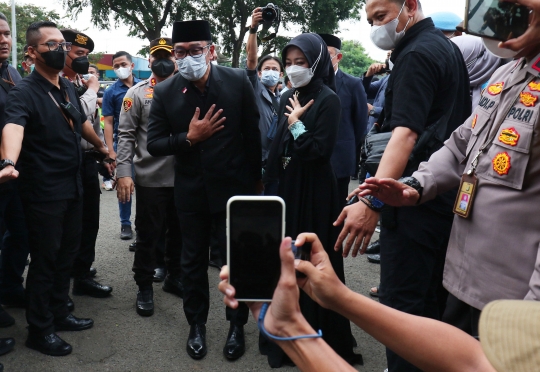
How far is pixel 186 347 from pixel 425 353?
8.24 ft

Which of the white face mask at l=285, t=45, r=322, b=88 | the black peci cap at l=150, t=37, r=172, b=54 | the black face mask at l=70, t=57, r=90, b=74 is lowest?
the black face mask at l=70, t=57, r=90, b=74

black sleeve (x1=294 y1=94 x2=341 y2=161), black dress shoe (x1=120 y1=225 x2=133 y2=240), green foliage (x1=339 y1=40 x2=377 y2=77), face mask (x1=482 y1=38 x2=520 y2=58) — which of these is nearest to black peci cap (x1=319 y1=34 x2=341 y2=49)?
black sleeve (x1=294 y1=94 x2=341 y2=161)

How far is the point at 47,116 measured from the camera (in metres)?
3.31

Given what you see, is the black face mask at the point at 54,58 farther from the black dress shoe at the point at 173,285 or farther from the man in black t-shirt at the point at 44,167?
the black dress shoe at the point at 173,285

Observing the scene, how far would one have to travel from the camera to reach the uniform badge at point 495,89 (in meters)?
1.82

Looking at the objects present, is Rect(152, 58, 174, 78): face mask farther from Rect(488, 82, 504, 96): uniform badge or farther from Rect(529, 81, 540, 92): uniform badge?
Rect(529, 81, 540, 92): uniform badge

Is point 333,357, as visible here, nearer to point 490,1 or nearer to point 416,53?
point 490,1

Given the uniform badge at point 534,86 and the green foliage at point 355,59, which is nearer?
the uniform badge at point 534,86

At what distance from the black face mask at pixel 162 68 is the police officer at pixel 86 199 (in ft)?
2.09

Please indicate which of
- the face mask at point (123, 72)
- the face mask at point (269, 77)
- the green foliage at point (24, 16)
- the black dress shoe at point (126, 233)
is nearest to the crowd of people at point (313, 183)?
the face mask at point (123, 72)

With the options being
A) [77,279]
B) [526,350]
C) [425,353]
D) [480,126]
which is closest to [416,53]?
[480,126]

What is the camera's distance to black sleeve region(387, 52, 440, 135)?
2.18 m

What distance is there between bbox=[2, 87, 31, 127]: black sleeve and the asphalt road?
1519mm

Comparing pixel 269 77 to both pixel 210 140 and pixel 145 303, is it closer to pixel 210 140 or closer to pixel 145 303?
pixel 210 140
